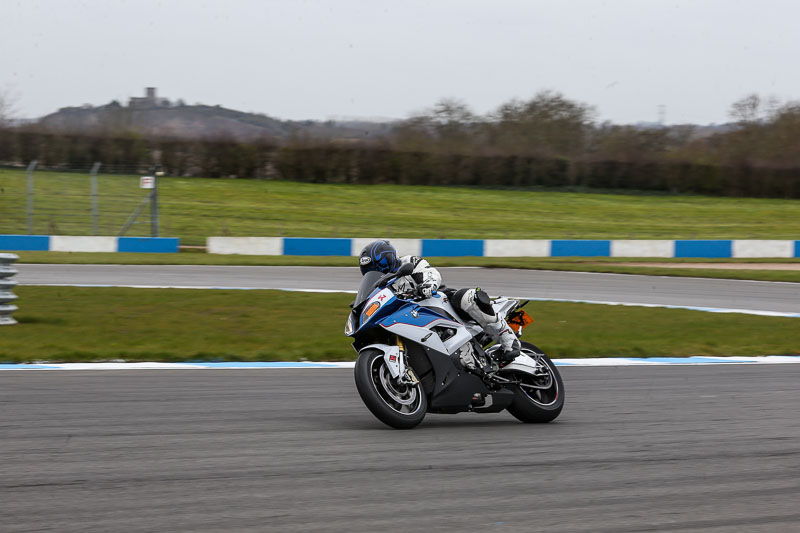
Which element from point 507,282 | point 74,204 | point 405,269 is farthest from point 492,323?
point 74,204

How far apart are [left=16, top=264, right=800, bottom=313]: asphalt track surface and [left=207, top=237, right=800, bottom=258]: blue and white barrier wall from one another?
4091mm

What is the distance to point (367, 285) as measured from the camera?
19.8 ft

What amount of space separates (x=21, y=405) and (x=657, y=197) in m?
40.9

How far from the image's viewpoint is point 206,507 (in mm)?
4102

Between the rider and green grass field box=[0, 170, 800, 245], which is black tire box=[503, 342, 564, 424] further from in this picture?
green grass field box=[0, 170, 800, 245]

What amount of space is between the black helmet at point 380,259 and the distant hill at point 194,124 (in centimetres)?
3552

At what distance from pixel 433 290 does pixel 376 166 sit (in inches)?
1400

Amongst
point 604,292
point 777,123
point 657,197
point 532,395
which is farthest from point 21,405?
point 777,123

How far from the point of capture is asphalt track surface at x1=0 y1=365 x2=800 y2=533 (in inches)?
160

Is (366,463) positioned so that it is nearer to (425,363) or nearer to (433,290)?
(425,363)

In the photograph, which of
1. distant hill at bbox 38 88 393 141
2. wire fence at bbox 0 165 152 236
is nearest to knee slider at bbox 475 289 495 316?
wire fence at bbox 0 165 152 236

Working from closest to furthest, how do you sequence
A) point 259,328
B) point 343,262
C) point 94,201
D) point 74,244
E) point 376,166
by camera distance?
1. point 259,328
2. point 343,262
3. point 74,244
4. point 94,201
5. point 376,166

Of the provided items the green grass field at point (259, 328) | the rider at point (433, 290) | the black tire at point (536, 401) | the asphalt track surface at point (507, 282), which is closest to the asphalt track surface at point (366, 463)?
the black tire at point (536, 401)

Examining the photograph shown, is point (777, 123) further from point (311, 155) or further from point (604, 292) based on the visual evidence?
point (604, 292)
